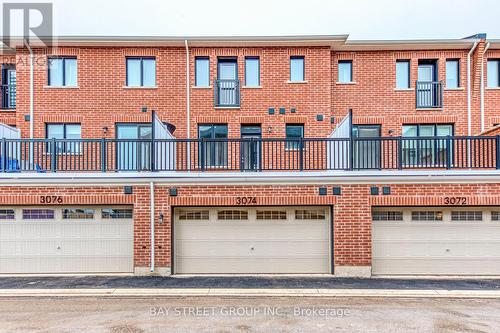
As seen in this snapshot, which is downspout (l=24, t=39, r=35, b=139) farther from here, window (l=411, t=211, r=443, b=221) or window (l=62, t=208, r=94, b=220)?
window (l=411, t=211, r=443, b=221)

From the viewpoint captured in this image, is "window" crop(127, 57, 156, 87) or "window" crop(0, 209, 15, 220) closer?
"window" crop(0, 209, 15, 220)

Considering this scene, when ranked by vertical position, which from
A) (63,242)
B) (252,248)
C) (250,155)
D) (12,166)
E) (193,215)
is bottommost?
(252,248)

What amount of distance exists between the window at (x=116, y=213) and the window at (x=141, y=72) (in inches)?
254

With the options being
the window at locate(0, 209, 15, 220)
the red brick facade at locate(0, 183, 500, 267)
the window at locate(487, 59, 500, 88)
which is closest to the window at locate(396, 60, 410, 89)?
the window at locate(487, 59, 500, 88)

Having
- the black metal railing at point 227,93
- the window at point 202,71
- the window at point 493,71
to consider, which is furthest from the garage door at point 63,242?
the window at point 493,71

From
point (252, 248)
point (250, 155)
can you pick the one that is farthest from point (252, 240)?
point (250, 155)

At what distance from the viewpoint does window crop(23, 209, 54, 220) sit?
909 cm

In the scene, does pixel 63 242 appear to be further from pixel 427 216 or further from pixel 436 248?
pixel 436 248

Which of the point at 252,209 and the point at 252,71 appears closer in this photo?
the point at 252,209

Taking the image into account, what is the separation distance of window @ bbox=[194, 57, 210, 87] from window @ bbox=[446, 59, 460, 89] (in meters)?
10.7

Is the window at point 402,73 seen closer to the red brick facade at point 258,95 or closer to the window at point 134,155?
the red brick facade at point 258,95

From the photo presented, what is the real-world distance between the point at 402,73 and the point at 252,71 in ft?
22.2

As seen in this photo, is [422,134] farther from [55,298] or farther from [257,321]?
[55,298]

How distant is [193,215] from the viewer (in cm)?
921
